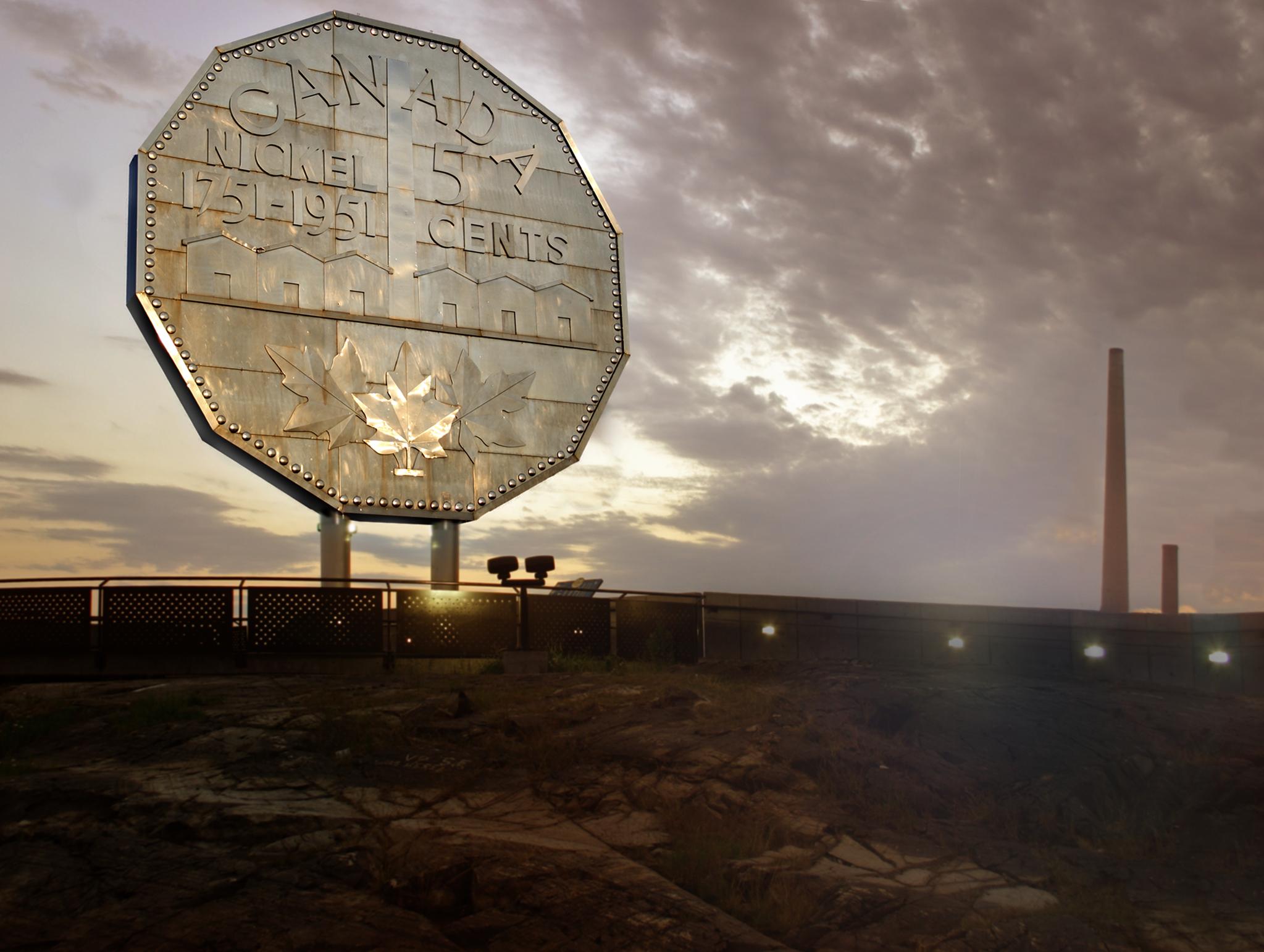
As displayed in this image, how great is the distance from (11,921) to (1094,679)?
14.0 meters

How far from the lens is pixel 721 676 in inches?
648

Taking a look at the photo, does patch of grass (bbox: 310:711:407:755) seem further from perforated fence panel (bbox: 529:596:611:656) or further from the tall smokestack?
the tall smokestack

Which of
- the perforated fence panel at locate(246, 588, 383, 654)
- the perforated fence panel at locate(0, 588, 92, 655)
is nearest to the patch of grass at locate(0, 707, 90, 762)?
the perforated fence panel at locate(0, 588, 92, 655)

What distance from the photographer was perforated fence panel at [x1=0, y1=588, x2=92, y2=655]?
59.6 feet

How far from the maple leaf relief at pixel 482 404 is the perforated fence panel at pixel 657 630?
3.75 metres

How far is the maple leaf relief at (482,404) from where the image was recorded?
20.0 metres

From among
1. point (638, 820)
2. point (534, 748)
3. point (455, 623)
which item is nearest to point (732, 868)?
point (638, 820)

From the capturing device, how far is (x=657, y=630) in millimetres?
21531

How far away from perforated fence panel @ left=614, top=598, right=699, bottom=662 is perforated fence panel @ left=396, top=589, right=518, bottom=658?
7.63 feet

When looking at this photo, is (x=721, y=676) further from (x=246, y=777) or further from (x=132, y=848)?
(x=132, y=848)

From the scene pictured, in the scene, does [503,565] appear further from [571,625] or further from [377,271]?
[377,271]

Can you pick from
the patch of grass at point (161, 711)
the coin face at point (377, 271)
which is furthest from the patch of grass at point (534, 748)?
the coin face at point (377, 271)

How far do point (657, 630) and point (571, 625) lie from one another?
2006 mm

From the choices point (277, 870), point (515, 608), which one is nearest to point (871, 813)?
point (277, 870)
